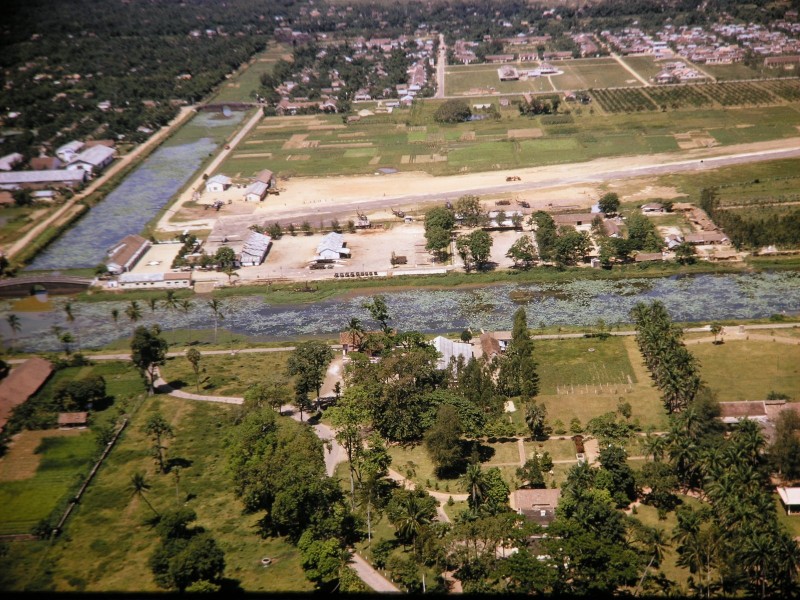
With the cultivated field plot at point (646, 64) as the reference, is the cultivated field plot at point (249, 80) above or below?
below

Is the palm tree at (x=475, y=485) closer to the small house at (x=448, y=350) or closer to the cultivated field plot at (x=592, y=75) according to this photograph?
the small house at (x=448, y=350)

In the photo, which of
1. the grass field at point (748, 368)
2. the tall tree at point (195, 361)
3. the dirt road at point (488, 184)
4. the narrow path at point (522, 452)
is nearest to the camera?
the narrow path at point (522, 452)

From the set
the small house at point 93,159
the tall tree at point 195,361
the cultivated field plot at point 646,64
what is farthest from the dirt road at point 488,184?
the cultivated field plot at point 646,64

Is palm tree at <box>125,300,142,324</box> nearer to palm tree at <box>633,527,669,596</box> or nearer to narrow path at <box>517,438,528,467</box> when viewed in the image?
narrow path at <box>517,438,528,467</box>

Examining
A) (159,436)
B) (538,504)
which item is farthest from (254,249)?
(538,504)

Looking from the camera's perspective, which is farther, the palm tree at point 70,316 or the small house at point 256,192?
the small house at point 256,192

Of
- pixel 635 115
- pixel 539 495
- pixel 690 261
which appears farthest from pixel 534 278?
pixel 635 115

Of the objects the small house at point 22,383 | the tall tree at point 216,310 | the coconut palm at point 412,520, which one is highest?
the coconut palm at point 412,520
